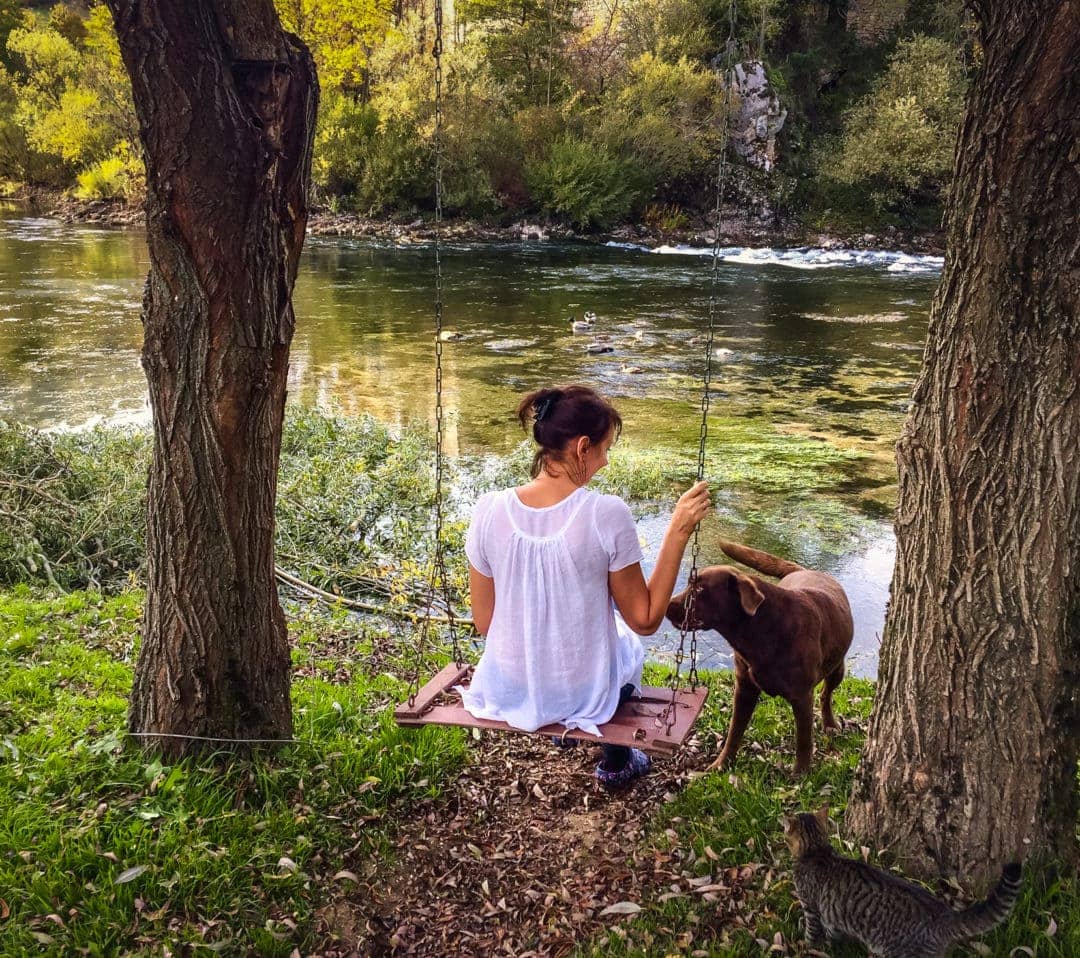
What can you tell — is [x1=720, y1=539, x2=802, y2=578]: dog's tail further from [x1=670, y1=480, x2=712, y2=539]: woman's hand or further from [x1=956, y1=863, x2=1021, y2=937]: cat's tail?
[x1=956, y1=863, x2=1021, y2=937]: cat's tail

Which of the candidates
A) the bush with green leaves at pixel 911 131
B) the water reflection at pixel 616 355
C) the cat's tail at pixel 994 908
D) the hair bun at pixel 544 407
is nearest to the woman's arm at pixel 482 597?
the hair bun at pixel 544 407

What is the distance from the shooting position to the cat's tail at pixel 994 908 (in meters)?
2.49

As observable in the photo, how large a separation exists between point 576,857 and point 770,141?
1473 inches

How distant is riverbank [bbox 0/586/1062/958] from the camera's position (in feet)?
9.40

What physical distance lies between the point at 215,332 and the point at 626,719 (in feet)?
7.01

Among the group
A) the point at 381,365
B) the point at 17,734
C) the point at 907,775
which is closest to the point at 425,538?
the point at 17,734

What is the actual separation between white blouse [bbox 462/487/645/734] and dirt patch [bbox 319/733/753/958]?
550 mm

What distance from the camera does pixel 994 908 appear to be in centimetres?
254

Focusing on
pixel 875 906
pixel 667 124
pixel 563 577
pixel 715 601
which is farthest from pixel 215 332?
pixel 667 124

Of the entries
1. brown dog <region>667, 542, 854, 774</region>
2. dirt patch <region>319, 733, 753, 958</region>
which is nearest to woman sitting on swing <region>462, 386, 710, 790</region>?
brown dog <region>667, 542, 854, 774</region>

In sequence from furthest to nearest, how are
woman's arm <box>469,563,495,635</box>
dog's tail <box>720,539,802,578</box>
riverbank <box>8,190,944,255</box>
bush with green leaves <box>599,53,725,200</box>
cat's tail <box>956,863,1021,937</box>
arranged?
1. bush with green leaves <box>599,53,725,200</box>
2. riverbank <box>8,190,944,255</box>
3. dog's tail <box>720,539,802,578</box>
4. woman's arm <box>469,563,495,635</box>
5. cat's tail <box>956,863,1021,937</box>

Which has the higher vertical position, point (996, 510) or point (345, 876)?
point (996, 510)

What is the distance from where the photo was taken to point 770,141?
119 feet

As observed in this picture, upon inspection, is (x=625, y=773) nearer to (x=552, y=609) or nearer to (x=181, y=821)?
(x=552, y=609)
